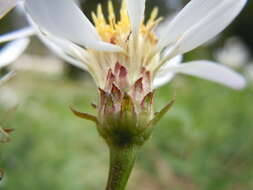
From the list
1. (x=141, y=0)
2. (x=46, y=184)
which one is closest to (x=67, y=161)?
(x=46, y=184)

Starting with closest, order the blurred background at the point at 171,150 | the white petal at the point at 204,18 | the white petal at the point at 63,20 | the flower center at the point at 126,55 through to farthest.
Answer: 1. the white petal at the point at 63,20
2. the white petal at the point at 204,18
3. the flower center at the point at 126,55
4. the blurred background at the point at 171,150

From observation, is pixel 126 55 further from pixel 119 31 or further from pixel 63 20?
pixel 63 20

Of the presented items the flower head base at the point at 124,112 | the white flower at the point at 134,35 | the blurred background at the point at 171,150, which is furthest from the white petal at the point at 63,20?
the blurred background at the point at 171,150

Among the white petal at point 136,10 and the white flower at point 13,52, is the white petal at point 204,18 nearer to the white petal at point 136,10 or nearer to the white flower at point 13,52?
the white petal at point 136,10

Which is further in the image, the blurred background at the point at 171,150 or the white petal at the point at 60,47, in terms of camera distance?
the blurred background at the point at 171,150

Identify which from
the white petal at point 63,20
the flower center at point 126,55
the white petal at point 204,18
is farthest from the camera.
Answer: the flower center at point 126,55

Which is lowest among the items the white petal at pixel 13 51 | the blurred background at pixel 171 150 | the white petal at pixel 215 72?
the blurred background at pixel 171 150

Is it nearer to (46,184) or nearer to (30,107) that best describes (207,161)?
(46,184)

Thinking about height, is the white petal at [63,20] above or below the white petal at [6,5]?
below
